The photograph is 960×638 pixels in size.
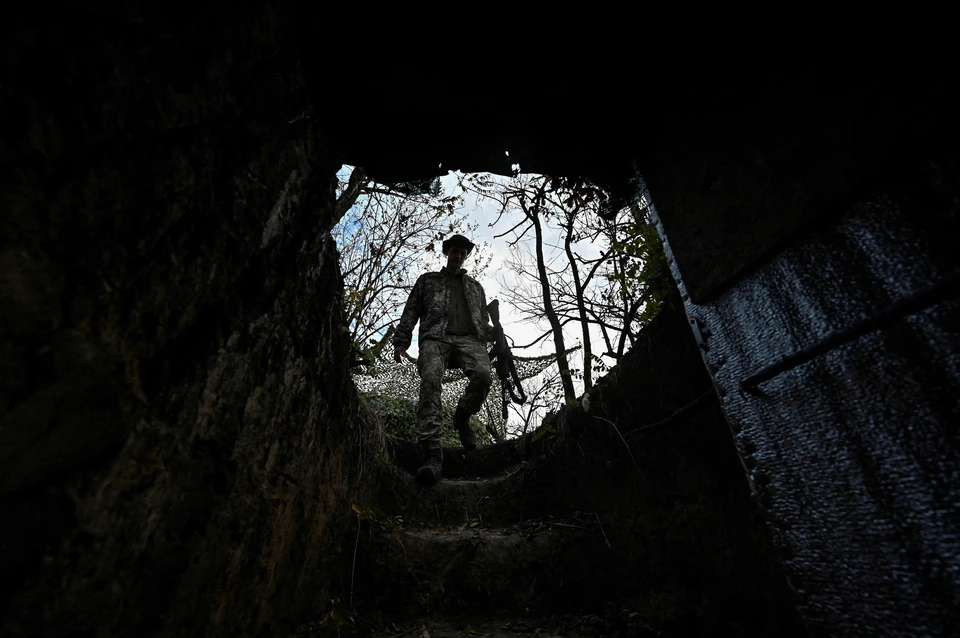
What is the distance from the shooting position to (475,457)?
4.59 meters

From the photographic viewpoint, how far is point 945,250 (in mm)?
891

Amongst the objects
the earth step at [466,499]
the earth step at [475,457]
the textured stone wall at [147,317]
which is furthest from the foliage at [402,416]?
the textured stone wall at [147,317]

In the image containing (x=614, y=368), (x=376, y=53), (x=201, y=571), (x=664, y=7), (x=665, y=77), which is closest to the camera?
(x=201, y=571)

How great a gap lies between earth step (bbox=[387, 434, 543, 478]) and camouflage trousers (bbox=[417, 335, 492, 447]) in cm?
28

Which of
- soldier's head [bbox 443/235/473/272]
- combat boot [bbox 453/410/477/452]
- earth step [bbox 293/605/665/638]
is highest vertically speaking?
soldier's head [bbox 443/235/473/272]

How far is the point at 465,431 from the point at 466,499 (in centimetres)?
107

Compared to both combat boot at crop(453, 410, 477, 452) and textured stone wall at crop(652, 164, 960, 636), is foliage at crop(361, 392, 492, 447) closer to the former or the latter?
combat boot at crop(453, 410, 477, 452)

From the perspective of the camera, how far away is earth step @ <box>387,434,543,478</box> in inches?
164

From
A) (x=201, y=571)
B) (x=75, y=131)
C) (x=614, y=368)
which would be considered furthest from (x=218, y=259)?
(x=614, y=368)

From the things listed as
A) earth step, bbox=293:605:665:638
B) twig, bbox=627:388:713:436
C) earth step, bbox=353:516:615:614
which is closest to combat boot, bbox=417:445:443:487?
earth step, bbox=353:516:615:614

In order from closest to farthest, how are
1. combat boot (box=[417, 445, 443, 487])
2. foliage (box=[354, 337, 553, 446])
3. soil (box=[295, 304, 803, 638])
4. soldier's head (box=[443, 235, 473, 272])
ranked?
soil (box=[295, 304, 803, 638]), combat boot (box=[417, 445, 443, 487]), soldier's head (box=[443, 235, 473, 272]), foliage (box=[354, 337, 553, 446])

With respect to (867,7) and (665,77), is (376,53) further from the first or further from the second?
(867,7)

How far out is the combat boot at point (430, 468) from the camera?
367 cm

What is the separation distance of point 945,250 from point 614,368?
2.24 m
